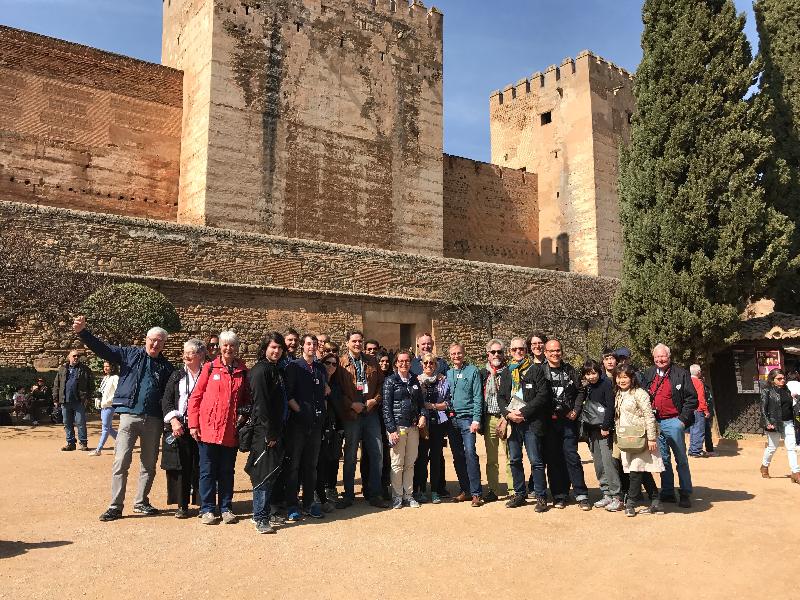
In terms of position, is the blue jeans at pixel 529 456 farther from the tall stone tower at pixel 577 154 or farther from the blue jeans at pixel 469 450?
the tall stone tower at pixel 577 154

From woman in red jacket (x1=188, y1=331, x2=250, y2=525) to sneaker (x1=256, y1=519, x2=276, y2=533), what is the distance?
36 centimetres

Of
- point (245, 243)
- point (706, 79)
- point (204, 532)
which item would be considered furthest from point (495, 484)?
point (245, 243)

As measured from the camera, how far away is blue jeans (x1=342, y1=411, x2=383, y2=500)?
19.4 feet

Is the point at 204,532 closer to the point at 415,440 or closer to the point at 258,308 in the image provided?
the point at 415,440

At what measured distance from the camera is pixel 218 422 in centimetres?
503

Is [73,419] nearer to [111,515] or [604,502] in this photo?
[111,515]

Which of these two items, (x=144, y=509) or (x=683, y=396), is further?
(x=683, y=396)

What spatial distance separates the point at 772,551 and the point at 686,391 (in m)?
1.97

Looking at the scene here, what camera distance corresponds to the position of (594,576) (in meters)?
3.87

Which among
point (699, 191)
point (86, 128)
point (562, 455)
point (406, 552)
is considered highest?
point (86, 128)

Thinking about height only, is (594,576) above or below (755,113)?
below

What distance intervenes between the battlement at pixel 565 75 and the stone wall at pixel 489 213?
3770mm

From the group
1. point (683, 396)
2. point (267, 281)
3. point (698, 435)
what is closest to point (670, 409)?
point (683, 396)

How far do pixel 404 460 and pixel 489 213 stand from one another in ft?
68.0
